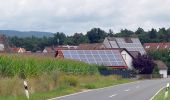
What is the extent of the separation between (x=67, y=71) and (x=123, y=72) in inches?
1181

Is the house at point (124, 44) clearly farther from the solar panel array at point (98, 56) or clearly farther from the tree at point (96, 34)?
the tree at point (96, 34)

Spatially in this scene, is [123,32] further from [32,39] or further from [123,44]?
[123,44]

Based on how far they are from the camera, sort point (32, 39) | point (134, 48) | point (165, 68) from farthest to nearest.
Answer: point (32, 39) → point (134, 48) → point (165, 68)

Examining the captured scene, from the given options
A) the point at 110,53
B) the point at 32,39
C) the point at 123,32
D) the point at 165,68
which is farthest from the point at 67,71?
the point at 123,32

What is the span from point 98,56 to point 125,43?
54450mm

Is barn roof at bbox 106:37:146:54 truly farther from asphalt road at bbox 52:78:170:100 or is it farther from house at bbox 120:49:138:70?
asphalt road at bbox 52:78:170:100

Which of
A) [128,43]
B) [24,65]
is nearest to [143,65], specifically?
[128,43]

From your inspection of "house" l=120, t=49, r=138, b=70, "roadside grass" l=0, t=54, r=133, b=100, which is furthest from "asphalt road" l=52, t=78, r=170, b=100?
"house" l=120, t=49, r=138, b=70

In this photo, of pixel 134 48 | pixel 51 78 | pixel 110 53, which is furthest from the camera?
pixel 134 48

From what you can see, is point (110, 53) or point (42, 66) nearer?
point (42, 66)

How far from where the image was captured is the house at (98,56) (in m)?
87.4

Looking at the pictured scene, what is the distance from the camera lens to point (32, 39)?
180 metres

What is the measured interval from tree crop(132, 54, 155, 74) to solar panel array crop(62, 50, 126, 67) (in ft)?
31.5

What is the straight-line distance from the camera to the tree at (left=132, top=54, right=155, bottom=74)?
10269 cm
